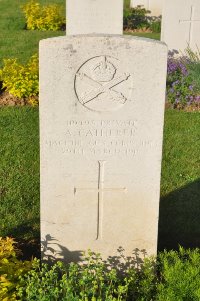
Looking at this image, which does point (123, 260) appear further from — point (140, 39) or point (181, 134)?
point (181, 134)

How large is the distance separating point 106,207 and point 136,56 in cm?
111

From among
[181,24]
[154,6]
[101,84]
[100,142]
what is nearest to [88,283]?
[100,142]

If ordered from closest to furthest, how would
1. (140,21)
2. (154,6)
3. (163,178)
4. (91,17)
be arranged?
1. (163,178)
2. (91,17)
3. (140,21)
4. (154,6)

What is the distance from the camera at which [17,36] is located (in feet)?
39.0

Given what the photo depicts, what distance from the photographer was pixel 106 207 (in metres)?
4.11

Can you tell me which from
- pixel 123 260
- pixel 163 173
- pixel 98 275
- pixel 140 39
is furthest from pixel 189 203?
pixel 140 39

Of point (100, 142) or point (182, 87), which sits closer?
point (100, 142)

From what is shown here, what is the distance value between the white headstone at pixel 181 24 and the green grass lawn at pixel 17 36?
264cm

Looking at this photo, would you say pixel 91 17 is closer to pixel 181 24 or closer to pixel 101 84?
pixel 181 24

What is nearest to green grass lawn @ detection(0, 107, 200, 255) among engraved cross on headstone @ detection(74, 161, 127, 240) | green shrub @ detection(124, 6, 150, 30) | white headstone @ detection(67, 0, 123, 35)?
engraved cross on headstone @ detection(74, 161, 127, 240)

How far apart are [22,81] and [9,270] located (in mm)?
4414

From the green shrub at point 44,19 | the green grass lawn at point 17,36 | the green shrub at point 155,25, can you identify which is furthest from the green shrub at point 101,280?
the green shrub at point 155,25

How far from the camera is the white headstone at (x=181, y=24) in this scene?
27.9 feet

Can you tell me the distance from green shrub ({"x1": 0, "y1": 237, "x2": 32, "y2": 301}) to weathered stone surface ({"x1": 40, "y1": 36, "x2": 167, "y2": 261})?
261 mm
